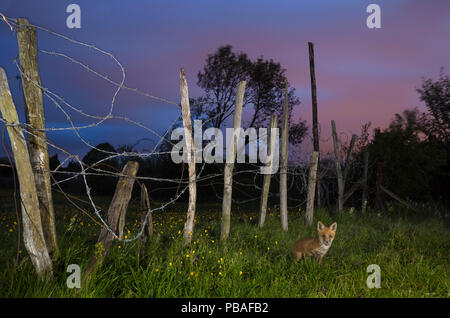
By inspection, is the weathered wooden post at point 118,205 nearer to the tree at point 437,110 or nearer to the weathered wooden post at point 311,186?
the weathered wooden post at point 311,186

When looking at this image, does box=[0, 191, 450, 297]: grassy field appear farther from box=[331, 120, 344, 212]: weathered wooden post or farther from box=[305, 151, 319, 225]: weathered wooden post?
box=[331, 120, 344, 212]: weathered wooden post

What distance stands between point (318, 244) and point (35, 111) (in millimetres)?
4443

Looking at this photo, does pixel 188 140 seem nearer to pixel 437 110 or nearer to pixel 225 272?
pixel 225 272

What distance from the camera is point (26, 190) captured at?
4.27 m

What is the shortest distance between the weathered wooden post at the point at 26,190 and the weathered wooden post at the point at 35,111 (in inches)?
16.6

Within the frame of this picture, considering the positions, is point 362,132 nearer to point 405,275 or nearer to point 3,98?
point 405,275

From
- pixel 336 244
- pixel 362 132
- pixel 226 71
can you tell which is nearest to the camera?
pixel 336 244

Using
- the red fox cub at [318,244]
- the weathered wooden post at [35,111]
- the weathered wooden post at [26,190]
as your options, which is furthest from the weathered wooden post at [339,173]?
the weathered wooden post at [26,190]

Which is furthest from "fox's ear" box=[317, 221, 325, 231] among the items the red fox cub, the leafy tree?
the leafy tree

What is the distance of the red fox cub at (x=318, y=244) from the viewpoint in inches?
225

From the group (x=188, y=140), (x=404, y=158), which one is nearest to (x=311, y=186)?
(x=188, y=140)

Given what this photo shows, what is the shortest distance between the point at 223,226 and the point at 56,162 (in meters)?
22.0
